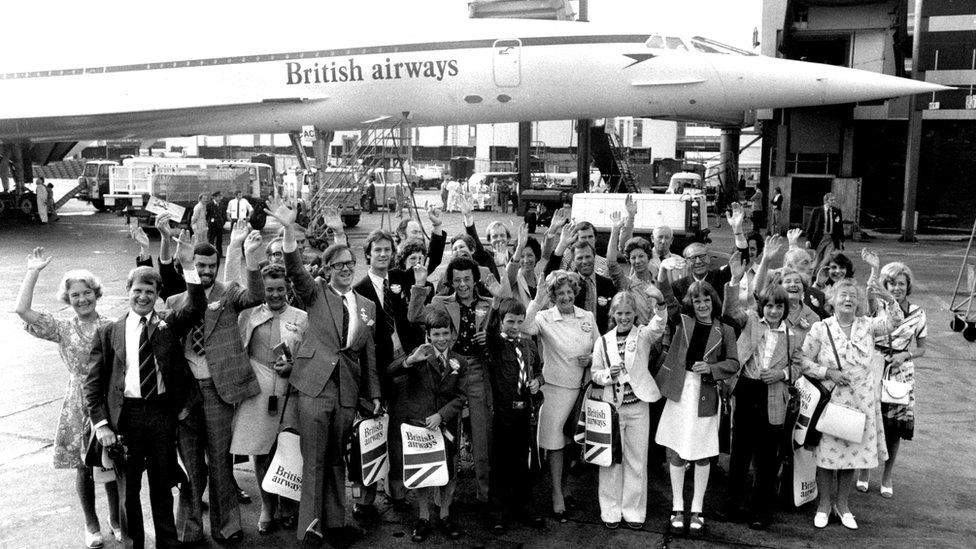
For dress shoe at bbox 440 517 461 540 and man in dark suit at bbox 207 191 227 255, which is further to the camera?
man in dark suit at bbox 207 191 227 255

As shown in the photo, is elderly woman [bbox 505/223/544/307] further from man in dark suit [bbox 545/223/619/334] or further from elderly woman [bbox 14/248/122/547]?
elderly woman [bbox 14/248/122/547]

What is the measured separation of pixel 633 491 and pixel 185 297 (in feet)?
10.2

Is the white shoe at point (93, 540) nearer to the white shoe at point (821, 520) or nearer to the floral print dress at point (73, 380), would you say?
the floral print dress at point (73, 380)

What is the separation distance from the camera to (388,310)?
17.4 ft

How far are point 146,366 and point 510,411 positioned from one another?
2.23 meters

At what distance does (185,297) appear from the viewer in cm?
478

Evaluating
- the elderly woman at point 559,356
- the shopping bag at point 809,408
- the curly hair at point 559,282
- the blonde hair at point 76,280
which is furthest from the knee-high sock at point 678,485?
the blonde hair at point 76,280

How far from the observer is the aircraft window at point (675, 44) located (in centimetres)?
1463

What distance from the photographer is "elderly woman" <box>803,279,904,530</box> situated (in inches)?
201

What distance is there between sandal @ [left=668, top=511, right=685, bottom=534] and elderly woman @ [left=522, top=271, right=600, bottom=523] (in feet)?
2.32

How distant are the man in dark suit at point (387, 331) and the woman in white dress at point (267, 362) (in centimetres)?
50

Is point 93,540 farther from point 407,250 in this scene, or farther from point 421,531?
point 407,250

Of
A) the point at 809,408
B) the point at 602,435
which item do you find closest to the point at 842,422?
the point at 809,408

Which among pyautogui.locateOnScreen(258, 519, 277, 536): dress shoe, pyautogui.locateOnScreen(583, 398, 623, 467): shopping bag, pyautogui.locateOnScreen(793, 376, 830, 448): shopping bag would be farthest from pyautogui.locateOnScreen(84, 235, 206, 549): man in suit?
pyautogui.locateOnScreen(793, 376, 830, 448): shopping bag
